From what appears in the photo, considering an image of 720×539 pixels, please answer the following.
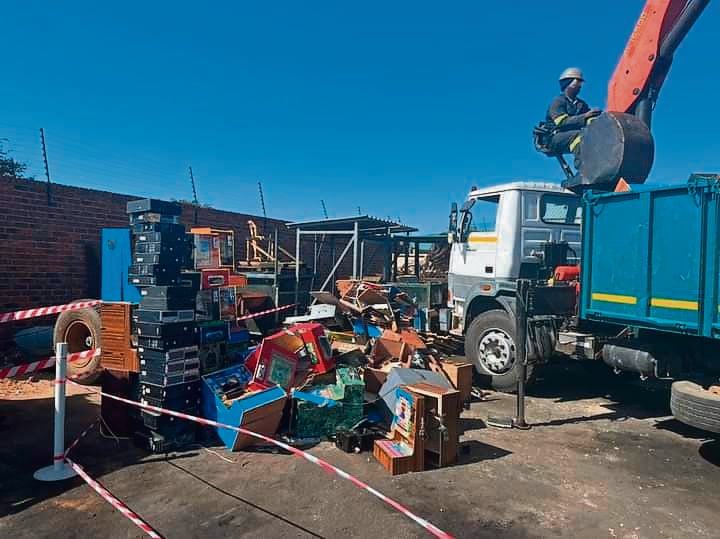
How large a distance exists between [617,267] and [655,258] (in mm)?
467

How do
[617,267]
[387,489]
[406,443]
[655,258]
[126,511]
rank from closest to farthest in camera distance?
1. [126,511]
2. [387,489]
3. [406,443]
4. [655,258]
5. [617,267]

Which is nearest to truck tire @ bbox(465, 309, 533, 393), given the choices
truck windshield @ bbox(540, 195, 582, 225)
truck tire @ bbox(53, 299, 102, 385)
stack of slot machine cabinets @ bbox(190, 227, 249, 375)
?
truck windshield @ bbox(540, 195, 582, 225)

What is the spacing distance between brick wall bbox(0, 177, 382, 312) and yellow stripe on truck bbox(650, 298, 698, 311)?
8573 millimetres

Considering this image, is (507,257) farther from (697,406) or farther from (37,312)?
(37,312)

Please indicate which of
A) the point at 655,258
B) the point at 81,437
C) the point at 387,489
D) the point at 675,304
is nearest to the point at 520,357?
the point at 675,304

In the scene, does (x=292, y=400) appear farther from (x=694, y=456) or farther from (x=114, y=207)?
(x=114, y=207)

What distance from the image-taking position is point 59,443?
13.1 feet

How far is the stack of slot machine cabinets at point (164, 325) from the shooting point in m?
4.62

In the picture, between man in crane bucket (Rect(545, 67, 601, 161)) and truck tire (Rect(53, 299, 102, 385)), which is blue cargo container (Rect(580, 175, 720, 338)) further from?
truck tire (Rect(53, 299, 102, 385))

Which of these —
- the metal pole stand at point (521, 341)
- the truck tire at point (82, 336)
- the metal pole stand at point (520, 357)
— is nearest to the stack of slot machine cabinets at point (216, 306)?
the truck tire at point (82, 336)

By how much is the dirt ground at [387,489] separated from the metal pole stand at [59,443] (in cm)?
10

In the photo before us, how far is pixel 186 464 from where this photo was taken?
4.30 m

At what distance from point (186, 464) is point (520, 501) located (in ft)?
9.36

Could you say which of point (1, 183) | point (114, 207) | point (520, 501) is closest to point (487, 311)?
point (520, 501)
